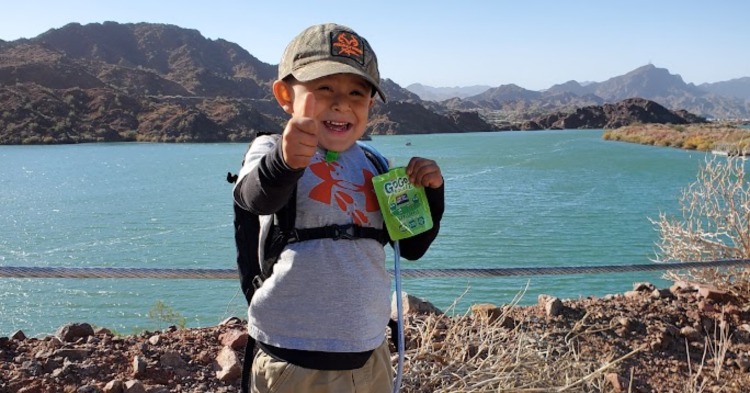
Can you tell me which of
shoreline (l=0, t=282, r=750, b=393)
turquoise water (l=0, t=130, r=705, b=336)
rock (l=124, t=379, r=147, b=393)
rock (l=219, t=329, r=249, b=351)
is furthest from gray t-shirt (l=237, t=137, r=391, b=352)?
rock (l=219, t=329, r=249, b=351)

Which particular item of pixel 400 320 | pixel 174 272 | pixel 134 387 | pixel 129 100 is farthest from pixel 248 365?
pixel 129 100

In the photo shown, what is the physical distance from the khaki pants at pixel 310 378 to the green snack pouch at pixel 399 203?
1.00 ft

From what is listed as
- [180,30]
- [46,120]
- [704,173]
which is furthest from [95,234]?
[180,30]

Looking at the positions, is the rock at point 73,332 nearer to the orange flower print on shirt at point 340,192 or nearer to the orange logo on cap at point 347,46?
the orange flower print on shirt at point 340,192

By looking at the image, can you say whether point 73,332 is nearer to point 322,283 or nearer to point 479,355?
point 479,355

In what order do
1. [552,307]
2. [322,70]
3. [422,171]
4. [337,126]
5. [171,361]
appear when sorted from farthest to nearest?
[552,307] → [171,361] → [422,171] → [337,126] → [322,70]

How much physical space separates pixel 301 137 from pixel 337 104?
0.30 metres

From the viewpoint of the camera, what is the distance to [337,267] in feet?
5.25

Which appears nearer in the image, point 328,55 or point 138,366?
point 328,55

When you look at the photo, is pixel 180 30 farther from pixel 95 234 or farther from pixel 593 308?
pixel 593 308

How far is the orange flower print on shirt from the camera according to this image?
5.40 ft

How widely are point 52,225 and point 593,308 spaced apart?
15076 mm

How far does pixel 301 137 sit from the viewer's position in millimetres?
1354

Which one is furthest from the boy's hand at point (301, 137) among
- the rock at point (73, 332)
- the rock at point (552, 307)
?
the rock at point (552, 307)
